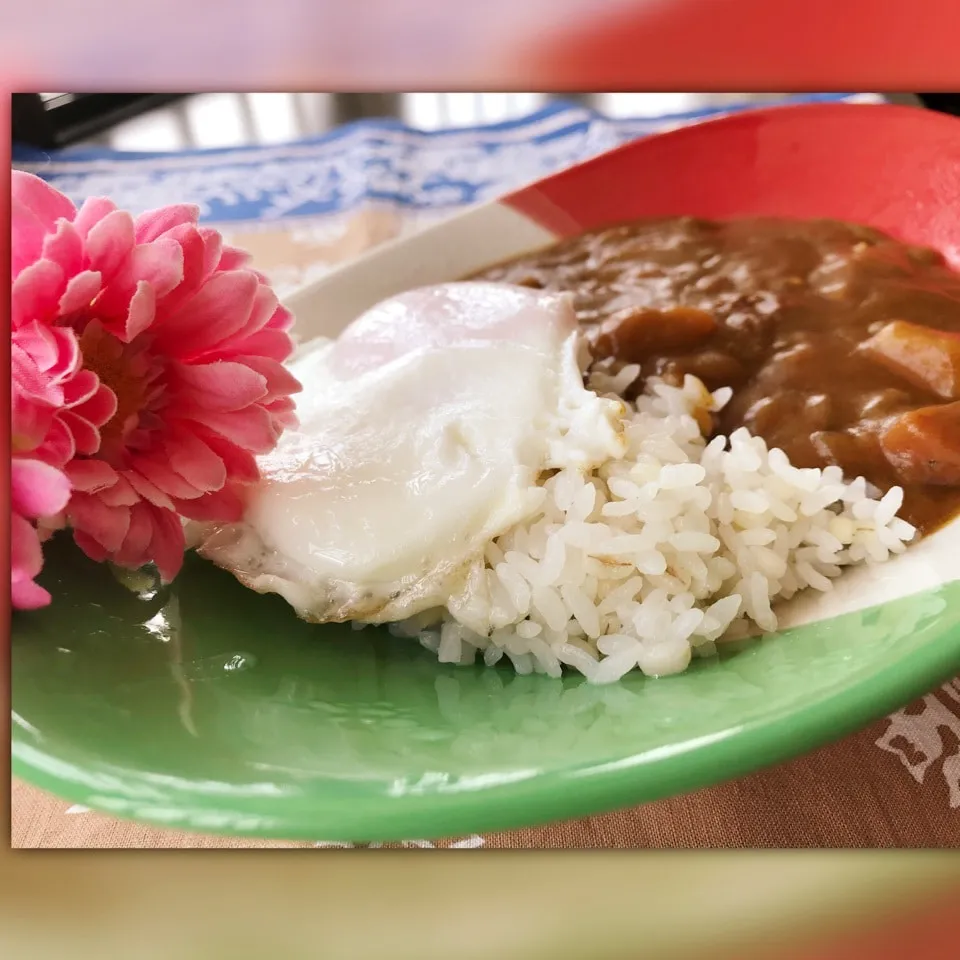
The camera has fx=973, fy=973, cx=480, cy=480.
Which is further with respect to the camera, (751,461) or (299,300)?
(299,300)

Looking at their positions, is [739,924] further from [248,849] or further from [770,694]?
[248,849]

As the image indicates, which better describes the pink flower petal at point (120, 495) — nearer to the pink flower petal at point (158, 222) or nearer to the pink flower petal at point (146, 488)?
the pink flower petal at point (146, 488)

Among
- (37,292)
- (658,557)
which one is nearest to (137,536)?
(37,292)

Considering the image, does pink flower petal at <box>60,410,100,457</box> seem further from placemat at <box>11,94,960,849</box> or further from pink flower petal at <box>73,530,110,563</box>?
placemat at <box>11,94,960,849</box>

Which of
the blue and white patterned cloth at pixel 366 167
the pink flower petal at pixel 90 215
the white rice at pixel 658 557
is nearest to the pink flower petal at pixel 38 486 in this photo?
the pink flower petal at pixel 90 215

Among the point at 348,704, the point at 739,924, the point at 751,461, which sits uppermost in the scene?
the point at 751,461

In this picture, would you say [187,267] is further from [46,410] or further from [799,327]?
[799,327]

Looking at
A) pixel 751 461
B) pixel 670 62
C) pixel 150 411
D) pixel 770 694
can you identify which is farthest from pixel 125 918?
pixel 670 62
